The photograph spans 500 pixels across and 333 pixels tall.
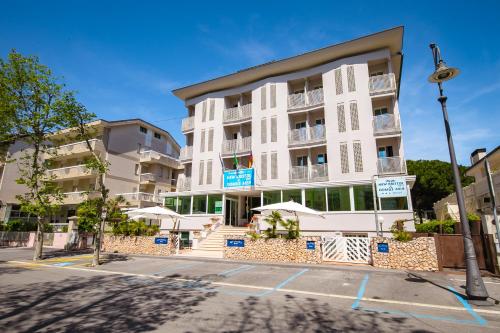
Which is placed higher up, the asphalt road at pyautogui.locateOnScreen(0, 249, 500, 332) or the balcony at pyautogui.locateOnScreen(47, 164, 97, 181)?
the balcony at pyautogui.locateOnScreen(47, 164, 97, 181)

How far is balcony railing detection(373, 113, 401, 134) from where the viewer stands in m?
19.1

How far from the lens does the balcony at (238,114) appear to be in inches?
993

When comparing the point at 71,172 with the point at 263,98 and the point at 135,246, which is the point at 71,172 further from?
the point at 263,98

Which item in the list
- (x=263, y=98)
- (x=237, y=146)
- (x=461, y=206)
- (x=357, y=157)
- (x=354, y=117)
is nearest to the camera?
(x=461, y=206)

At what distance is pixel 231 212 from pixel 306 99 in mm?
11653

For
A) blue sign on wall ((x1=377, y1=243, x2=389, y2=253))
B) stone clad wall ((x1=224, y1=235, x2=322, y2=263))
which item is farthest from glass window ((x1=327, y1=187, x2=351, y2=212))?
blue sign on wall ((x1=377, y1=243, x2=389, y2=253))

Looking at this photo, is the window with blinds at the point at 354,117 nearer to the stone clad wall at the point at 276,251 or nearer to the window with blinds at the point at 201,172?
the stone clad wall at the point at 276,251

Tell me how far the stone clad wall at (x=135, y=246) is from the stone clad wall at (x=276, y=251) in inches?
181

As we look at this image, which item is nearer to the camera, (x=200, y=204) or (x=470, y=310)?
(x=470, y=310)

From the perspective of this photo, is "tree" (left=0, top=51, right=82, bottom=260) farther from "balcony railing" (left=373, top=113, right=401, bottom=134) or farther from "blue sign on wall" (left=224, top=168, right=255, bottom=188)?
"balcony railing" (left=373, top=113, right=401, bottom=134)

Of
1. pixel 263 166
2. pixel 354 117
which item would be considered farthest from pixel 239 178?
pixel 354 117

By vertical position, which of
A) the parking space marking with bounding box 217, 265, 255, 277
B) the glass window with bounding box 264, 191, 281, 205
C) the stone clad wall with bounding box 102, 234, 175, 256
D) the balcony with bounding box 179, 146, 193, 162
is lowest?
the parking space marking with bounding box 217, 265, 255, 277

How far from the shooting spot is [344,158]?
20203 mm

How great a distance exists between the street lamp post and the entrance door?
17281mm
